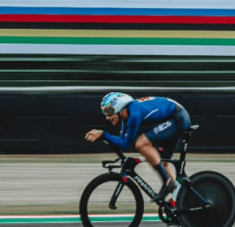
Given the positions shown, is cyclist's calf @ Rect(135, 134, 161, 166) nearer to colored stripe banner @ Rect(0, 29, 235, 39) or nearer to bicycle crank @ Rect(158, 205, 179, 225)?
bicycle crank @ Rect(158, 205, 179, 225)

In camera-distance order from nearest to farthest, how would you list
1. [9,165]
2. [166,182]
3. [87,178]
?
[166,182], [87,178], [9,165]

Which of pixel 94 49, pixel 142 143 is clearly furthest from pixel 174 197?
pixel 94 49

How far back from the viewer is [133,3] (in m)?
9.41

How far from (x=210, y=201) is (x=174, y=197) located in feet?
0.96

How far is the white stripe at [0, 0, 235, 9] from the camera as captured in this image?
930cm

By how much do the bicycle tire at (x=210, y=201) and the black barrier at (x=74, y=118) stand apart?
4016mm

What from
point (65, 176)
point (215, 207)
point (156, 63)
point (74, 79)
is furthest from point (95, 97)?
point (215, 207)

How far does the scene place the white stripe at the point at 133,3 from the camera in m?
9.30

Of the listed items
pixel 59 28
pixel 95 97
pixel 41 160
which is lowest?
pixel 41 160

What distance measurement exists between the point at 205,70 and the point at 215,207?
15.5ft

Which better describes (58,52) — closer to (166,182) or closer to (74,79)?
(74,79)

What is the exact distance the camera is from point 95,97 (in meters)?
9.43

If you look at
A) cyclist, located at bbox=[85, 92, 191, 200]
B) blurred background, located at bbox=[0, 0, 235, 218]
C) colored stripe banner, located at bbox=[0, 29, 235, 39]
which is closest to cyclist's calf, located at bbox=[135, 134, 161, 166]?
cyclist, located at bbox=[85, 92, 191, 200]

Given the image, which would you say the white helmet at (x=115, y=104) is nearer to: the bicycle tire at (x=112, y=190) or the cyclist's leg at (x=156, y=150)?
the cyclist's leg at (x=156, y=150)
